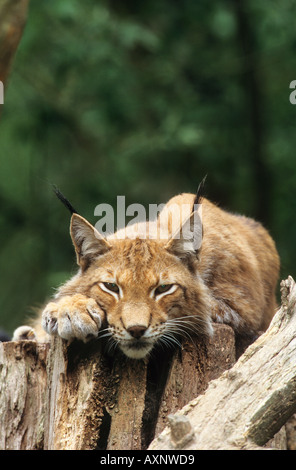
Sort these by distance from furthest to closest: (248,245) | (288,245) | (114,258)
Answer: (288,245) → (248,245) → (114,258)

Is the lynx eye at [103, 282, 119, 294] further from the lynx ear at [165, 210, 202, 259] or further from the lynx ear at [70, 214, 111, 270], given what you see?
the lynx ear at [165, 210, 202, 259]

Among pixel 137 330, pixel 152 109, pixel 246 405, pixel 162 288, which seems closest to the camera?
pixel 246 405

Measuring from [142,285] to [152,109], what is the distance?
6764mm

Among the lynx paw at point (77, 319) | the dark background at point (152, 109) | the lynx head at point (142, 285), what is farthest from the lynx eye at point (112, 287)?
the dark background at point (152, 109)

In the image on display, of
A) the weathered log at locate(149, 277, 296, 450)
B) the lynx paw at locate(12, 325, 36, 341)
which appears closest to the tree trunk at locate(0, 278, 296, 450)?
the weathered log at locate(149, 277, 296, 450)

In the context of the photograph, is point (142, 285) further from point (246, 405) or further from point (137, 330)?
point (246, 405)

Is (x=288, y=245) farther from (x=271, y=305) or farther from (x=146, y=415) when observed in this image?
(x=146, y=415)

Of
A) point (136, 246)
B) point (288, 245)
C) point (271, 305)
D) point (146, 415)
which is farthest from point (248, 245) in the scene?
point (288, 245)

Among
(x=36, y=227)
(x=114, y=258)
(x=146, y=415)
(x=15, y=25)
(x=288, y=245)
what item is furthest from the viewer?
(x=36, y=227)

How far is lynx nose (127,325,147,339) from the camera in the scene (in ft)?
14.5

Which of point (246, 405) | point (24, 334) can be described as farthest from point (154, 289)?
point (24, 334)

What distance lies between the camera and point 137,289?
467cm

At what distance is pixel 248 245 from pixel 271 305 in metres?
0.62

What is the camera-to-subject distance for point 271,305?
6.54 metres
